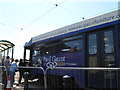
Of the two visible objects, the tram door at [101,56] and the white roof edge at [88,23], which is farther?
the white roof edge at [88,23]

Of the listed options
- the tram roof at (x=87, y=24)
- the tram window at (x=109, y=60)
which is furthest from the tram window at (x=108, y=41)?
the tram roof at (x=87, y=24)

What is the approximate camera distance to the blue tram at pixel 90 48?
236 inches

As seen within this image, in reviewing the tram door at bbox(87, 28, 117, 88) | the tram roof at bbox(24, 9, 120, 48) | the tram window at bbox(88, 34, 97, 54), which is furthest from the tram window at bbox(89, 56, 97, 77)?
the tram roof at bbox(24, 9, 120, 48)

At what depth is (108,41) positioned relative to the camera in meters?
6.22

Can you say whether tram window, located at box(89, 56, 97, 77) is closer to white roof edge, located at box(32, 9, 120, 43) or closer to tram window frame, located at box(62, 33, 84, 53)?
tram window frame, located at box(62, 33, 84, 53)

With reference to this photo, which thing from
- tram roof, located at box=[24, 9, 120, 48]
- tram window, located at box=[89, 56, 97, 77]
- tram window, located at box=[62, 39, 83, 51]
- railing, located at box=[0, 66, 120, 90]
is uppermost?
tram roof, located at box=[24, 9, 120, 48]

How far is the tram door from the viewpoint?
6007 millimetres

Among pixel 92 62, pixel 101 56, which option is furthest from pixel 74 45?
pixel 101 56

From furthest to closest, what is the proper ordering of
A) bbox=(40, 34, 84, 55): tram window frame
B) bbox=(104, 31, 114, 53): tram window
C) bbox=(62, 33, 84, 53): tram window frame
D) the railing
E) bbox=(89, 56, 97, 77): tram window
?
bbox=(40, 34, 84, 55): tram window frame, bbox=(62, 33, 84, 53): tram window frame, bbox=(89, 56, 97, 77): tram window, bbox=(104, 31, 114, 53): tram window, the railing

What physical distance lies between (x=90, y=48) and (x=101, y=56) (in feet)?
2.23

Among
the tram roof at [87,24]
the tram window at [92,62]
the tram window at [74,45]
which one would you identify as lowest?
the tram window at [92,62]

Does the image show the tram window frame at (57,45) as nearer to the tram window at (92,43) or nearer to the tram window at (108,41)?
the tram window at (92,43)

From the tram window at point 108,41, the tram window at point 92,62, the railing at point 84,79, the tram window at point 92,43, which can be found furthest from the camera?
the tram window at point 92,43

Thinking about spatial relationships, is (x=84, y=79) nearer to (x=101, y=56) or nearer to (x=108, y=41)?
(x=101, y=56)
